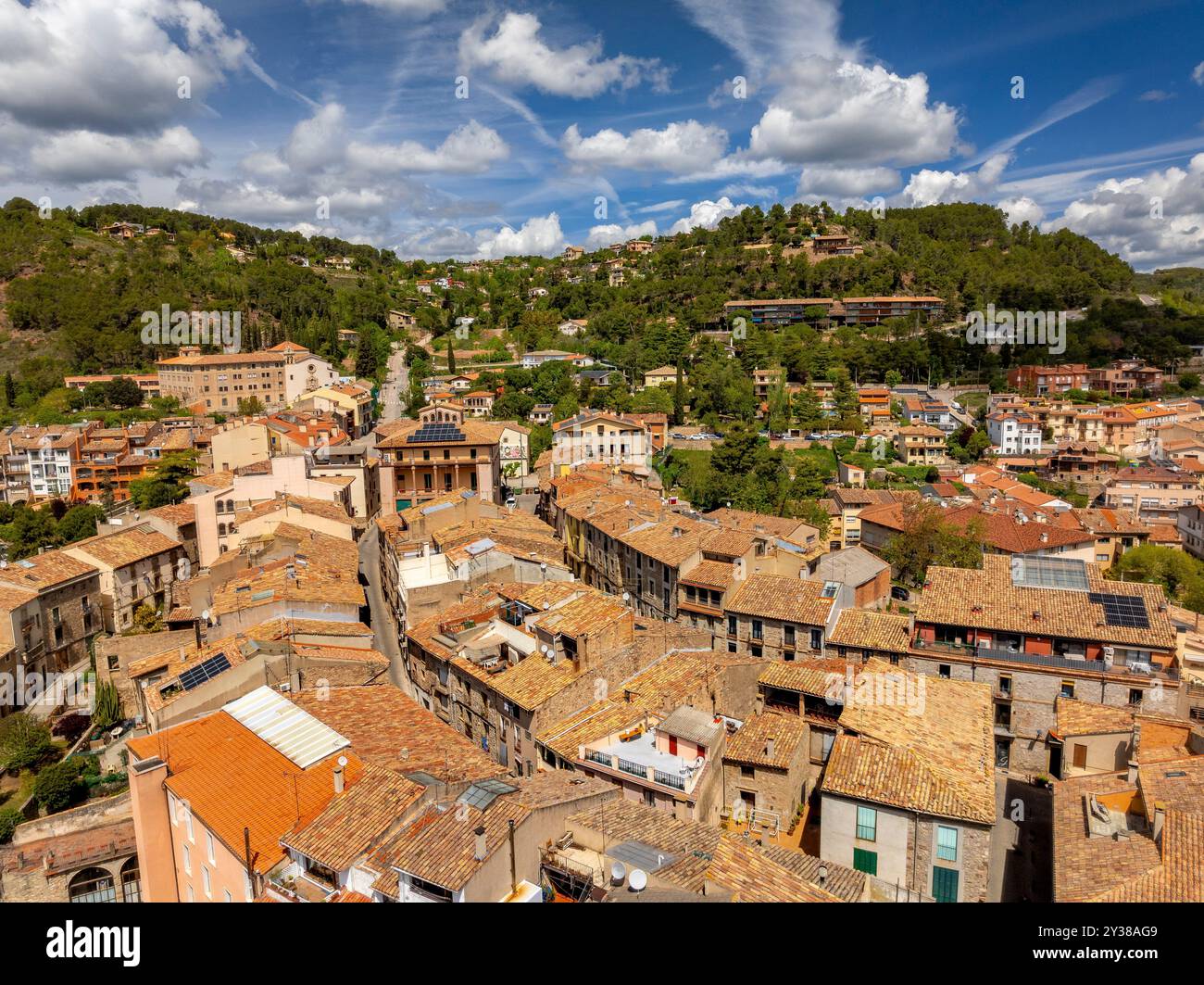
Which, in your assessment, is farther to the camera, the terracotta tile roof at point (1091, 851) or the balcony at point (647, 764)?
the balcony at point (647, 764)

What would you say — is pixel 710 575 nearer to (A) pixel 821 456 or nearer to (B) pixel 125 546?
(B) pixel 125 546

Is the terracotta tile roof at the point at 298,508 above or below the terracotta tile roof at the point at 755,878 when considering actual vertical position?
above

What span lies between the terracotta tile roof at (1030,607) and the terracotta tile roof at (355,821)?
13.4 metres

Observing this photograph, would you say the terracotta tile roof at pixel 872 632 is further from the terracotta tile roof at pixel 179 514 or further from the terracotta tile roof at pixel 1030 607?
the terracotta tile roof at pixel 179 514

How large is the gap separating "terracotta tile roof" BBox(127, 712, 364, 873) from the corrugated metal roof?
15cm

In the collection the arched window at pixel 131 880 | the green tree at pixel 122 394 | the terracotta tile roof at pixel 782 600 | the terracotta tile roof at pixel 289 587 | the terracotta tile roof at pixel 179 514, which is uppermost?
the green tree at pixel 122 394

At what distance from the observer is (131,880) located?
567 inches

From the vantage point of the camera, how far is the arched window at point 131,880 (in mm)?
14297

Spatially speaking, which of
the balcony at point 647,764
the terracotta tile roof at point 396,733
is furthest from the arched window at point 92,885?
the balcony at point 647,764

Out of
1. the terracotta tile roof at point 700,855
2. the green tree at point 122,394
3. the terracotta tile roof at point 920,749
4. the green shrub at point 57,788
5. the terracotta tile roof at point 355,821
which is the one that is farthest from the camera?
the green tree at point 122,394

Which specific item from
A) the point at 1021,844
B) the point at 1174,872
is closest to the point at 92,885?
the point at 1174,872

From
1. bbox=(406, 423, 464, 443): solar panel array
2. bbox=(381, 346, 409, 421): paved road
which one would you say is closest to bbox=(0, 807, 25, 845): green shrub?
bbox=(406, 423, 464, 443): solar panel array

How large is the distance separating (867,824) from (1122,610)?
9.58 metres

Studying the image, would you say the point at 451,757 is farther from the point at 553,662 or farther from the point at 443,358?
the point at 443,358
